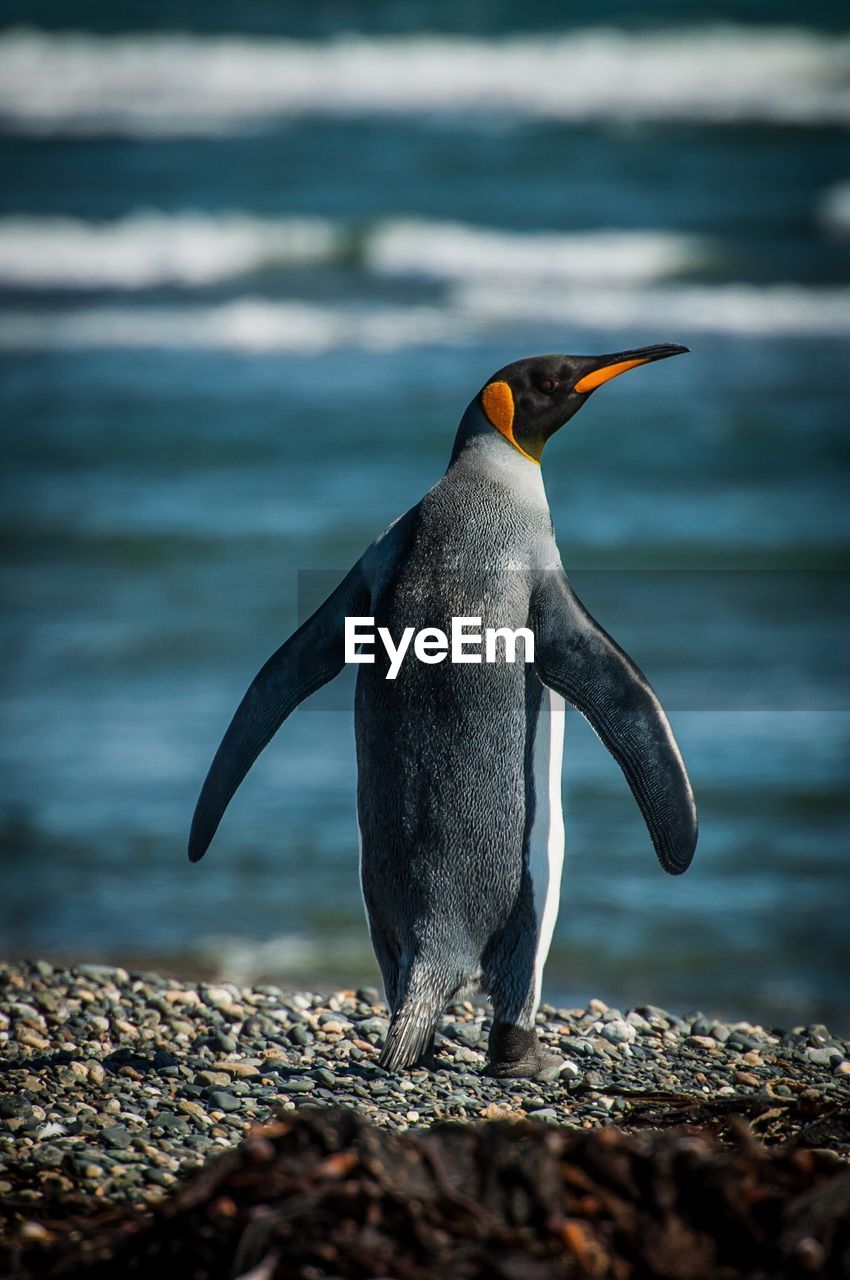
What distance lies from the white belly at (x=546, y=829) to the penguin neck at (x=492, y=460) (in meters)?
0.44

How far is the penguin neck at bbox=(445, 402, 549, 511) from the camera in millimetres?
3354

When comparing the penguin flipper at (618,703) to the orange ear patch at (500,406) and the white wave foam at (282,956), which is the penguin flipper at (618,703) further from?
the white wave foam at (282,956)

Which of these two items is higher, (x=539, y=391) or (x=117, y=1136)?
(x=539, y=391)

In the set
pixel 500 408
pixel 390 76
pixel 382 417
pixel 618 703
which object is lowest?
pixel 618 703

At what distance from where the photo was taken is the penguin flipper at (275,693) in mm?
3426

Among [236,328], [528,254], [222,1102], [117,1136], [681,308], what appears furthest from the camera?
[528,254]

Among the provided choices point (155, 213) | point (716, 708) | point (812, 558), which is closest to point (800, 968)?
point (716, 708)

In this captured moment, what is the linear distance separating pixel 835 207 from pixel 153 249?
265 inches

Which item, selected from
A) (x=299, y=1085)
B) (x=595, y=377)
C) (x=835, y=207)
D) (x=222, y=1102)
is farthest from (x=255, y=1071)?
(x=835, y=207)

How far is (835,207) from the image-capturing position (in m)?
15.6

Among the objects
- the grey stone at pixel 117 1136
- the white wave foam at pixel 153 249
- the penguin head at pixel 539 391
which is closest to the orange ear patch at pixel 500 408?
the penguin head at pixel 539 391

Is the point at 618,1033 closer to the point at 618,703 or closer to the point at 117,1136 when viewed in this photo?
the point at 618,703

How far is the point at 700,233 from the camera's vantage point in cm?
1529

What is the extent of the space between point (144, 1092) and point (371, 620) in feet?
3.38
